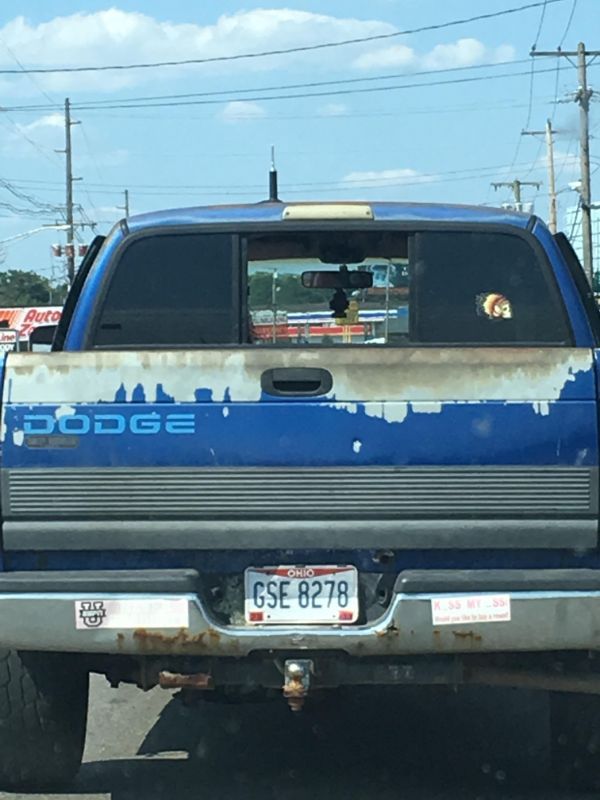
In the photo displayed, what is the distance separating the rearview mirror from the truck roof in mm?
452

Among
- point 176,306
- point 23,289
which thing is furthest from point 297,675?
point 23,289

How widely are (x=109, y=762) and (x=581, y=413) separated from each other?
262cm

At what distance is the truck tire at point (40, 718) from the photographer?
4977 millimetres

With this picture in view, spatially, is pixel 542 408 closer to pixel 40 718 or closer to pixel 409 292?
pixel 409 292

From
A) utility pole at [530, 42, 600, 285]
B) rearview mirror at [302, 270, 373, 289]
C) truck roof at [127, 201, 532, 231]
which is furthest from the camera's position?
utility pole at [530, 42, 600, 285]

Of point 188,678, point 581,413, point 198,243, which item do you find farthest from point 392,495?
point 198,243

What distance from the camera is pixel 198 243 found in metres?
5.34

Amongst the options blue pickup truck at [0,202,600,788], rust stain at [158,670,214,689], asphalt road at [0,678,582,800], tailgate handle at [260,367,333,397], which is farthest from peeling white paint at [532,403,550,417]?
asphalt road at [0,678,582,800]

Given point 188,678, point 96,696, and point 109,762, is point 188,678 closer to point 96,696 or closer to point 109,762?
point 109,762

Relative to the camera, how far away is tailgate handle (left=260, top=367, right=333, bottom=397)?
4.61 m

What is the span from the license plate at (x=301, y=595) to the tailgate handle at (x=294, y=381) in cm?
55

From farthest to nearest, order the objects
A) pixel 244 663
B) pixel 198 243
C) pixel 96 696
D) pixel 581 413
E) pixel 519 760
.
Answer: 1. pixel 96 696
2. pixel 519 760
3. pixel 198 243
4. pixel 244 663
5. pixel 581 413

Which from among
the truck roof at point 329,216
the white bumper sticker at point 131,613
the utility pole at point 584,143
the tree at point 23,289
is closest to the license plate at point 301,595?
the white bumper sticker at point 131,613

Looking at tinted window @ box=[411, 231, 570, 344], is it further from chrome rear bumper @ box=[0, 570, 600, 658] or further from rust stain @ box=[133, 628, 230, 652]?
rust stain @ box=[133, 628, 230, 652]
